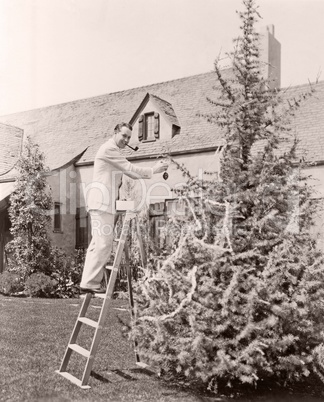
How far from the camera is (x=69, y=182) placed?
68.1 feet

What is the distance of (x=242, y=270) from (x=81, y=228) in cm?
1621

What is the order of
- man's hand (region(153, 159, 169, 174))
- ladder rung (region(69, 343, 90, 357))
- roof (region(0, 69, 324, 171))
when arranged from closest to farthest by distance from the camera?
ladder rung (region(69, 343, 90, 357)) → man's hand (region(153, 159, 169, 174)) → roof (region(0, 69, 324, 171))

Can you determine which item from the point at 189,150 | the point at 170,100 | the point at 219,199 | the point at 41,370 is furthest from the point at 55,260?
the point at 219,199

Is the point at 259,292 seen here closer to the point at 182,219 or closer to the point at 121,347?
the point at 182,219

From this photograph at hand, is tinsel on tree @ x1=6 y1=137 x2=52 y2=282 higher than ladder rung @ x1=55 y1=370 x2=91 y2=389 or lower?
higher

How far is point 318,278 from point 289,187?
1.00 metres

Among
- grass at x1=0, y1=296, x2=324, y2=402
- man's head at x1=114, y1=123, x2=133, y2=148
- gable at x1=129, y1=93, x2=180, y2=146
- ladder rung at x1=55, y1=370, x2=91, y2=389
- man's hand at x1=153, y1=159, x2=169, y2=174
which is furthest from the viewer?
gable at x1=129, y1=93, x2=180, y2=146

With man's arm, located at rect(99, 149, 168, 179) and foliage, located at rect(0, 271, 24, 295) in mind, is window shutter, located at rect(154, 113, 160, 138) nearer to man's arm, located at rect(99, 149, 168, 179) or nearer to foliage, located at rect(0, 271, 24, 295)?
foliage, located at rect(0, 271, 24, 295)

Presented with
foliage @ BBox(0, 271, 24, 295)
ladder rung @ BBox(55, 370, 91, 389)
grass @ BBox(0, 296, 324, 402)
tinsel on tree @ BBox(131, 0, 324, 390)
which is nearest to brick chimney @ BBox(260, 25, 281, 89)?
foliage @ BBox(0, 271, 24, 295)

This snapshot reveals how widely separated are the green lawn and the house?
7763 millimetres

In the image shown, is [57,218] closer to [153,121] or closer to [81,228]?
[81,228]

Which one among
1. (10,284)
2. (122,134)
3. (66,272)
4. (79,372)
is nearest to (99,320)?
(79,372)

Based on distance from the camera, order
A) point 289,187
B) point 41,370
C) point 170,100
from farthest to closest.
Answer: point 170,100, point 41,370, point 289,187

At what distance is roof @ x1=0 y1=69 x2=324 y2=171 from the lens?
58.1 ft
